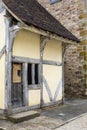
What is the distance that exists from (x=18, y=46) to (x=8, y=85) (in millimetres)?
1426

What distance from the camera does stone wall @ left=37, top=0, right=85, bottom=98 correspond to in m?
A: 12.2

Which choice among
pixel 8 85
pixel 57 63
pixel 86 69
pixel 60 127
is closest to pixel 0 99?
pixel 8 85

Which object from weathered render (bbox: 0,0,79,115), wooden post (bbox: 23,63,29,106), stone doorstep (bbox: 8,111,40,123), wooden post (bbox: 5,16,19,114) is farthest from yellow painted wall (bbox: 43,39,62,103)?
wooden post (bbox: 5,16,19,114)

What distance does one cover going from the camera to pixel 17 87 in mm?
7672

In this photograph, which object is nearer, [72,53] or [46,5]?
[72,53]

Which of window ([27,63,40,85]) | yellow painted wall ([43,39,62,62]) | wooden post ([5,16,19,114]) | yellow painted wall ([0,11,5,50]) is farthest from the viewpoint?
yellow painted wall ([43,39,62,62])

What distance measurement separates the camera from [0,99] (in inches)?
283

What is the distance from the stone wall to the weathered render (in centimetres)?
275

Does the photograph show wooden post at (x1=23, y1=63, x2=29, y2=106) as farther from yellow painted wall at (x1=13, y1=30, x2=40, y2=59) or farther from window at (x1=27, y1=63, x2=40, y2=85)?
yellow painted wall at (x1=13, y1=30, x2=40, y2=59)

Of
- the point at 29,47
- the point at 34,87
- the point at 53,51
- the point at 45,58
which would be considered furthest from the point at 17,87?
the point at 53,51

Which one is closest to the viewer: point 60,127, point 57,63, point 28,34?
point 60,127

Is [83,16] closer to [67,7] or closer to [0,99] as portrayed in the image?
[67,7]

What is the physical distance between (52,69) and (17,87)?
2.13 meters

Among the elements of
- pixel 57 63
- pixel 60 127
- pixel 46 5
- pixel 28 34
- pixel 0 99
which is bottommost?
pixel 60 127
